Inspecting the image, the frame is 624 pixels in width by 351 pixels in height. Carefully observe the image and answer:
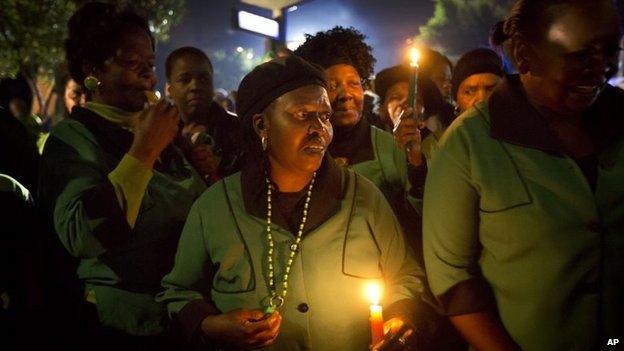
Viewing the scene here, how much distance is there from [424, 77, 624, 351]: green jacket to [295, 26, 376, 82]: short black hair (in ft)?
6.43

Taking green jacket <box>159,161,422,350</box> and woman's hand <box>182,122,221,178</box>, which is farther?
woman's hand <box>182,122,221,178</box>

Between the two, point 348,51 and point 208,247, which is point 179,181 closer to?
point 208,247

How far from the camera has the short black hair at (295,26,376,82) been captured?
408cm

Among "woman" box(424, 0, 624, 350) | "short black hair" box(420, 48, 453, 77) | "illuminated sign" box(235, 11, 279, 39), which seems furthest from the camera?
"illuminated sign" box(235, 11, 279, 39)

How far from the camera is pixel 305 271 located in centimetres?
260

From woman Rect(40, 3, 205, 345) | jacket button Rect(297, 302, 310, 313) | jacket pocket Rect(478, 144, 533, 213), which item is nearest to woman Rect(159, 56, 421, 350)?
jacket button Rect(297, 302, 310, 313)

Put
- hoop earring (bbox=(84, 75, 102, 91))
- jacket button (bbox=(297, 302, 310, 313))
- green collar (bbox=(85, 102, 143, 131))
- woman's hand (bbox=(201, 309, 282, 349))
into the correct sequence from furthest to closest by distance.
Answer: hoop earring (bbox=(84, 75, 102, 91))
green collar (bbox=(85, 102, 143, 131))
jacket button (bbox=(297, 302, 310, 313))
woman's hand (bbox=(201, 309, 282, 349))

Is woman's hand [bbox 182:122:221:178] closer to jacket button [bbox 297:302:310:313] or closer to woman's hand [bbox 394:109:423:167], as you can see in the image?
woman's hand [bbox 394:109:423:167]

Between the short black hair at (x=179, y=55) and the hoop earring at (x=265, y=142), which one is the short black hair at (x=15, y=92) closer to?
the short black hair at (x=179, y=55)

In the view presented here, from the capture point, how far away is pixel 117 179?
2740mm

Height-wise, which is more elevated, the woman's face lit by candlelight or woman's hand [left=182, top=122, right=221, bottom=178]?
the woman's face lit by candlelight

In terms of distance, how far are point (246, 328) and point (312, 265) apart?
1.45 feet

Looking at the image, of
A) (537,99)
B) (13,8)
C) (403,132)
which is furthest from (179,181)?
(13,8)

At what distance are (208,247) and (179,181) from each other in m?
0.83
